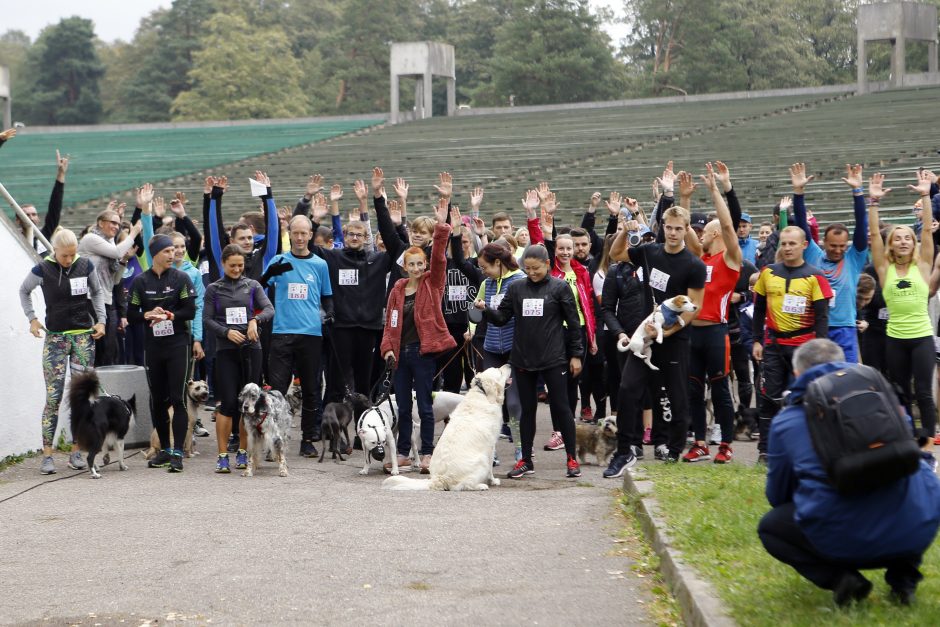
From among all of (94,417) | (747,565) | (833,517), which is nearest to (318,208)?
(94,417)

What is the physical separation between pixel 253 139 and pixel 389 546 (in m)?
36.4

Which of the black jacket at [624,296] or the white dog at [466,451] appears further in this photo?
the black jacket at [624,296]

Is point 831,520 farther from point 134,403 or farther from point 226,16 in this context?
point 226,16

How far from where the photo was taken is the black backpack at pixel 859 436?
16.1ft

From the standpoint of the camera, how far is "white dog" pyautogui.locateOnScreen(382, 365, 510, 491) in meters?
9.22

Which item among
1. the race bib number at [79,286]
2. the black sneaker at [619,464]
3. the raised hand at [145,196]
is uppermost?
the raised hand at [145,196]

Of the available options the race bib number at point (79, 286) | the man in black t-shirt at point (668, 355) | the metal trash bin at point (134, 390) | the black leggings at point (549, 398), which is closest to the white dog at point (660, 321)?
the man in black t-shirt at point (668, 355)

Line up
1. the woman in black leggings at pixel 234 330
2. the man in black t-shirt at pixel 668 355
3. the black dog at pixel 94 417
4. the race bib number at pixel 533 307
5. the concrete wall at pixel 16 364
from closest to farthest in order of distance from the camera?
1. the man in black t-shirt at pixel 668 355
2. the race bib number at pixel 533 307
3. the black dog at pixel 94 417
4. the woman in black leggings at pixel 234 330
5. the concrete wall at pixel 16 364

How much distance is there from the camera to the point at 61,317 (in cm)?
1071

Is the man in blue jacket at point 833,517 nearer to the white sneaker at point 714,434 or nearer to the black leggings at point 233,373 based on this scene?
the white sneaker at point 714,434

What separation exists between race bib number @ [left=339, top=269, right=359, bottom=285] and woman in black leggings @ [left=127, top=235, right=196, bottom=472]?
1.37 meters

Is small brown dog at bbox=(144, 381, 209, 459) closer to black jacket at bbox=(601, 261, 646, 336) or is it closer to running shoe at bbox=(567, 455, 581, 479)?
running shoe at bbox=(567, 455, 581, 479)

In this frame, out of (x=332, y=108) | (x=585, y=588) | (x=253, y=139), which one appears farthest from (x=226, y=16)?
(x=585, y=588)

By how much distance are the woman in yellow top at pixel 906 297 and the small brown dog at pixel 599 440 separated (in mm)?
2522
